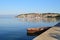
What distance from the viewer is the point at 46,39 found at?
35.4ft

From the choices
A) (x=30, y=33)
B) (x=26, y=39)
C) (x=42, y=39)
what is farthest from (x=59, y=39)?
(x=30, y=33)

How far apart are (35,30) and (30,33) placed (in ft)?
3.37

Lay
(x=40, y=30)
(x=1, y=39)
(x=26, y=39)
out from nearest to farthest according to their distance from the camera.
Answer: (x=26, y=39)
(x=1, y=39)
(x=40, y=30)

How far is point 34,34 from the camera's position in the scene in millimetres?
22938

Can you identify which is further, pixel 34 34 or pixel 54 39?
pixel 34 34

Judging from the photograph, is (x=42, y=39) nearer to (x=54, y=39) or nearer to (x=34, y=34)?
(x=54, y=39)

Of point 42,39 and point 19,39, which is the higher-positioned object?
point 42,39

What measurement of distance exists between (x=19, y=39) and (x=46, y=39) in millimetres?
10133

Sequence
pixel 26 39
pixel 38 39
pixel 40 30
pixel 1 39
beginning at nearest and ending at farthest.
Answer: pixel 38 39 < pixel 26 39 < pixel 1 39 < pixel 40 30

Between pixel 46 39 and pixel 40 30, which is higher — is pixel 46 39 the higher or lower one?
the higher one

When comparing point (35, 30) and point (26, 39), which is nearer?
point (26, 39)

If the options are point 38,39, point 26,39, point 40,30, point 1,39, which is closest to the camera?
point 38,39

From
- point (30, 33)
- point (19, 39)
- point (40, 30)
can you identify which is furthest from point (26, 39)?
point (40, 30)

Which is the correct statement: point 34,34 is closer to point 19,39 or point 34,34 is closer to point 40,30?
point 40,30
